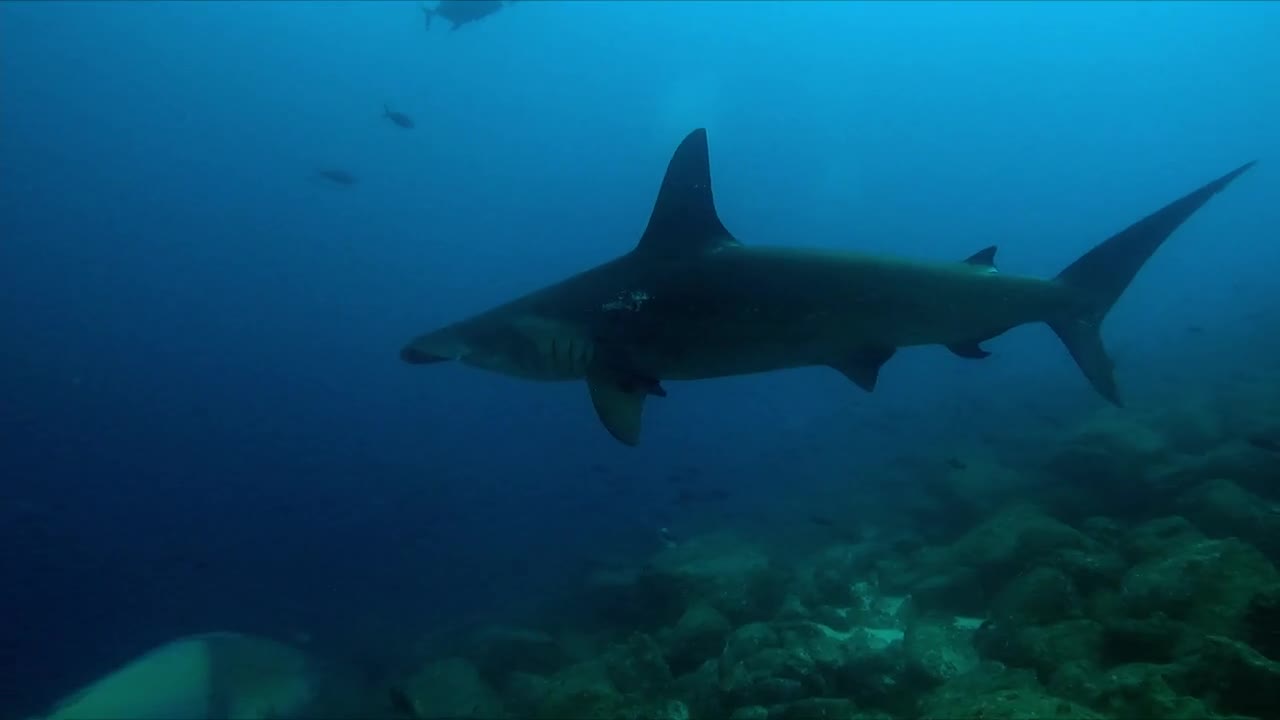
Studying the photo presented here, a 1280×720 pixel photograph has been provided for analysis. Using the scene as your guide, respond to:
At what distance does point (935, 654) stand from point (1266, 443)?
18.2 feet

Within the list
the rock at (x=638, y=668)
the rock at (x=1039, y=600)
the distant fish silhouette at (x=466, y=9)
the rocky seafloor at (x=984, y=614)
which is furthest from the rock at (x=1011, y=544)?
the distant fish silhouette at (x=466, y=9)

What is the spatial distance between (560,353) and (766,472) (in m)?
17.9

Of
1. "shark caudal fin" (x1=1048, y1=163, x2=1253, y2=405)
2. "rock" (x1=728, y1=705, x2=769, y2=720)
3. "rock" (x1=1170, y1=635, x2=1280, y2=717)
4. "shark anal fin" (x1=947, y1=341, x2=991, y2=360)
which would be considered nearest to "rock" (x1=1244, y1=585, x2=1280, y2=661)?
"rock" (x1=1170, y1=635, x2=1280, y2=717)

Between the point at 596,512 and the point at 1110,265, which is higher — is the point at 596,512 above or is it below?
below

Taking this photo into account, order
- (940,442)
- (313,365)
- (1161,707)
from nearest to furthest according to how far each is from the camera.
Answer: (1161,707) < (940,442) < (313,365)

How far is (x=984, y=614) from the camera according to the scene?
6887 mm

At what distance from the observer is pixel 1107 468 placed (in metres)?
9.30

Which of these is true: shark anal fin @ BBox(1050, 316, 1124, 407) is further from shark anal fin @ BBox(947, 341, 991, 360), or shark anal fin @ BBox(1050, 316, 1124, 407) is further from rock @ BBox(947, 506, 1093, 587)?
rock @ BBox(947, 506, 1093, 587)

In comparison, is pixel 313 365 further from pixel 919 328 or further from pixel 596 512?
pixel 919 328

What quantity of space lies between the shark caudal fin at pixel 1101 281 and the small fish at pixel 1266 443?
12.7 feet

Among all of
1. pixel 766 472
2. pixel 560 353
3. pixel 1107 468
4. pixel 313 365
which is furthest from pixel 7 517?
pixel 313 365

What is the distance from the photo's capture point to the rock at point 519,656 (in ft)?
29.7

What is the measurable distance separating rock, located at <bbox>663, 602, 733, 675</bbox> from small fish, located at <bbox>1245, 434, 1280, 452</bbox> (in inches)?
251

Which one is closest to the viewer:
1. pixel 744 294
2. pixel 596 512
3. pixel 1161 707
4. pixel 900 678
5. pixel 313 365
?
pixel 1161 707
